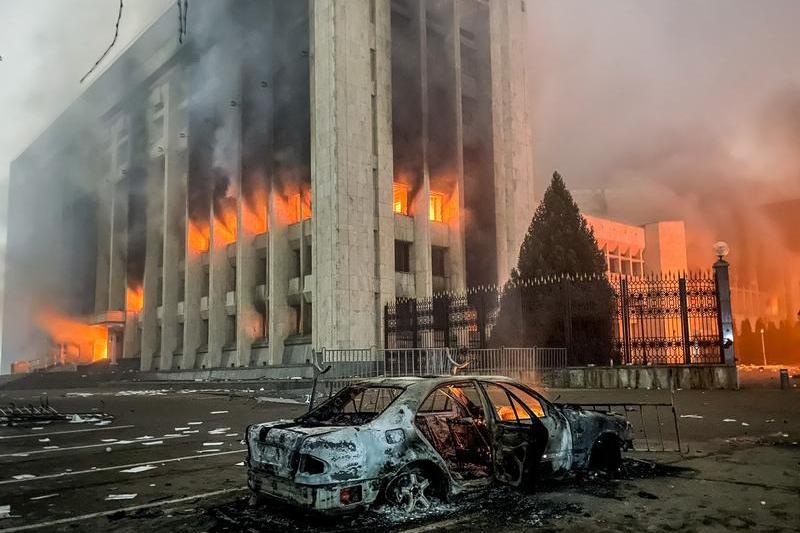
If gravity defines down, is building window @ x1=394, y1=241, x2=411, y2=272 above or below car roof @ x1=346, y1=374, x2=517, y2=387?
above

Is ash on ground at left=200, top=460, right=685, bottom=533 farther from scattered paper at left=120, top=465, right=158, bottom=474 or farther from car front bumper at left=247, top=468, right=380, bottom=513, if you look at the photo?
scattered paper at left=120, top=465, right=158, bottom=474

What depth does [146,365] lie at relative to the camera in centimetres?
4041

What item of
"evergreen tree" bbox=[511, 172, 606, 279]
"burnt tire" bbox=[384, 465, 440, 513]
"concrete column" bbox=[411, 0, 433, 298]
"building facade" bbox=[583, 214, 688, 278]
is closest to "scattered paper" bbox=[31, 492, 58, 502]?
"burnt tire" bbox=[384, 465, 440, 513]

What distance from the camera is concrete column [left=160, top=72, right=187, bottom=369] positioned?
3816 cm

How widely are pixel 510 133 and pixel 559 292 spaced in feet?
47.7

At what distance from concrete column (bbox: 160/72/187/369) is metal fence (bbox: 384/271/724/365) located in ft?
65.9

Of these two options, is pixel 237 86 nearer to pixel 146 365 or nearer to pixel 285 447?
pixel 146 365

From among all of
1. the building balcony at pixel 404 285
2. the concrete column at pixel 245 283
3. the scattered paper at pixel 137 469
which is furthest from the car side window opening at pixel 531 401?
the concrete column at pixel 245 283

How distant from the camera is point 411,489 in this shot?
4.93m

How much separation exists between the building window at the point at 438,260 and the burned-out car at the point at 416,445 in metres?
23.1

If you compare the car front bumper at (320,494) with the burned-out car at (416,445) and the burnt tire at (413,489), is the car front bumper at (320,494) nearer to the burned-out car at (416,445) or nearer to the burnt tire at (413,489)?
the burned-out car at (416,445)

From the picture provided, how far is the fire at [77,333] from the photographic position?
5153cm

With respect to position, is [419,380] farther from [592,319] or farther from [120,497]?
[592,319]

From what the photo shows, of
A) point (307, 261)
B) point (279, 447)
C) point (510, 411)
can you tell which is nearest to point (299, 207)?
point (307, 261)
